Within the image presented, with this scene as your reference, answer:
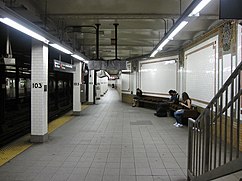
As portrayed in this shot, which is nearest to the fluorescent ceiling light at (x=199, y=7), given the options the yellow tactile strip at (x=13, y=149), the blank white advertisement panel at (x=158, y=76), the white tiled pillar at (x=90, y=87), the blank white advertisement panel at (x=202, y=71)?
the blank white advertisement panel at (x=202, y=71)

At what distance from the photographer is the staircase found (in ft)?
7.75

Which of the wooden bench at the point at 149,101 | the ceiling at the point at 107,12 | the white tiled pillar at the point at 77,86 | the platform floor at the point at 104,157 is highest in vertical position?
the ceiling at the point at 107,12

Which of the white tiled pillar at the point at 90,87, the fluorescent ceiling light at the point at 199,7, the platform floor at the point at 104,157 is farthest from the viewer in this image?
the white tiled pillar at the point at 90,87

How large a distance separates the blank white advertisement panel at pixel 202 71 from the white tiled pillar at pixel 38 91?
15.7 feet

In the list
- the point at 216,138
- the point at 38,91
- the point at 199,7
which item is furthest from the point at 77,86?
the point at 216,138

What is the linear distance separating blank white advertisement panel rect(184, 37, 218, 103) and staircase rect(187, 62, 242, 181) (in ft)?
13.1

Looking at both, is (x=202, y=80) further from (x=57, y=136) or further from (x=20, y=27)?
(x=20, y=27)

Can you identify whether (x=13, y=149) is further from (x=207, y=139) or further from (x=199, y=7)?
(x=199, y=7)

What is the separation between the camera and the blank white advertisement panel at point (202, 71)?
734 cm

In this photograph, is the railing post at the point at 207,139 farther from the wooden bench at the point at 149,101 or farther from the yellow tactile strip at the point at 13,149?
the wooden bench at the point at 149,101

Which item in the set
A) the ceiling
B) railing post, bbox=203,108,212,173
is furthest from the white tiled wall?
railing post, bbox=203,108,212,173

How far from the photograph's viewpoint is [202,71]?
833 centimetres

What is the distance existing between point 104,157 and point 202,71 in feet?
16.1

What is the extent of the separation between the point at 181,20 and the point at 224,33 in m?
2.50
